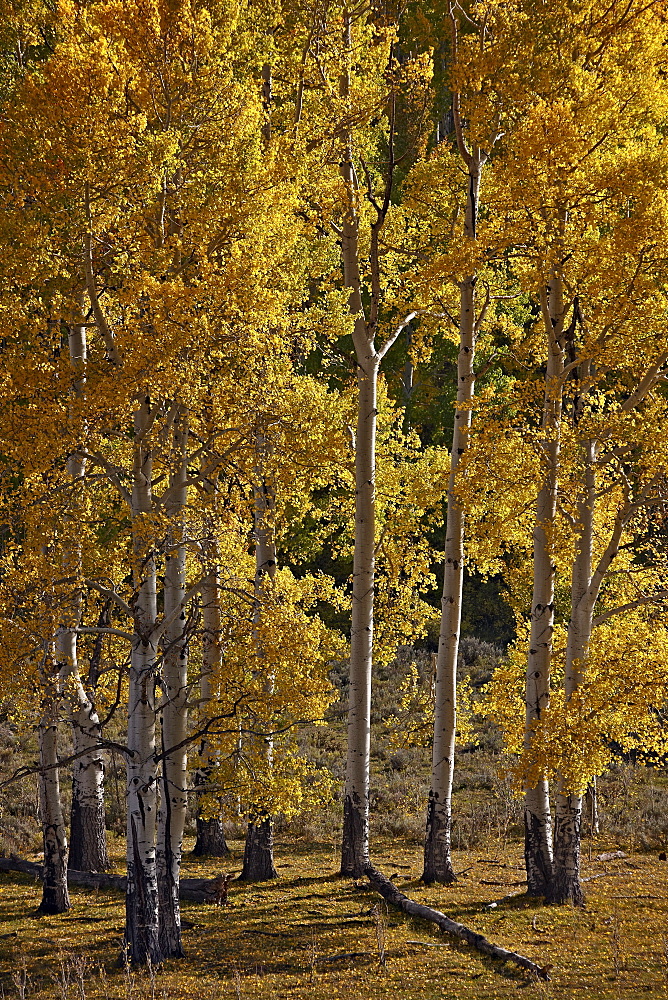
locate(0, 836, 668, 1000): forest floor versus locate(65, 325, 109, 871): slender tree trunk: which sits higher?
locate(65, 325, 109, 871): slender tree trunk

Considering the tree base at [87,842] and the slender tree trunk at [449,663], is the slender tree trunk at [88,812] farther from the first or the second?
the slender tree trunk at [449,663]

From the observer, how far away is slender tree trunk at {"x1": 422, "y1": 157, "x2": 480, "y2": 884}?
12.4 m

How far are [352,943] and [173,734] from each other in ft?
9.65

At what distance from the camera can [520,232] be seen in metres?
9.91

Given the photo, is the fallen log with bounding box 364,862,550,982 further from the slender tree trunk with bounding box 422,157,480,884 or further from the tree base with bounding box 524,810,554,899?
the tree base with bounding box 524,810,554,899

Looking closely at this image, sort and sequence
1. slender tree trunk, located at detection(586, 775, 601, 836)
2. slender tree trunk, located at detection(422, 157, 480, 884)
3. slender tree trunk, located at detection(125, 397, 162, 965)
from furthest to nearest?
slender tree trunk, located at detection(586, 775, 601, 836), slender tree trunk, located at detection(422, 157, 480, 884), slender tree trunk, located at detection(125, 397, 162, 965)

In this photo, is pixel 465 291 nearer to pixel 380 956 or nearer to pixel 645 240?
pixel 645 240

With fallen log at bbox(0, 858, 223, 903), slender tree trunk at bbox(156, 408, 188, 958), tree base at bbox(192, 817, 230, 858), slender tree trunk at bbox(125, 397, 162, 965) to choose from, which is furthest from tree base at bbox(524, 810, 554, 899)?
tree base at bbox(192, 817, 230, 858)

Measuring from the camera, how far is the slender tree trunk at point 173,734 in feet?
31.1

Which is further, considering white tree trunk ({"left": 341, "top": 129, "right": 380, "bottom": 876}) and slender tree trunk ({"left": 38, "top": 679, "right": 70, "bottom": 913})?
white tree trunk ({"left": 341, "top": 129, "right": 380, "bottom": 876})

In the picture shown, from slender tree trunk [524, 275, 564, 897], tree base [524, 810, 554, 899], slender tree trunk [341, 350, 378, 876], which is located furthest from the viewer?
slender tree trunk [341, 350, 378, 876]

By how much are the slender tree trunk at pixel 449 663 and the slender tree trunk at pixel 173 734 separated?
3.73 m

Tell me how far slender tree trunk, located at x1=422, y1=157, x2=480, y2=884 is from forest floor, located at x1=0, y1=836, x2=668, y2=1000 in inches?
19.7

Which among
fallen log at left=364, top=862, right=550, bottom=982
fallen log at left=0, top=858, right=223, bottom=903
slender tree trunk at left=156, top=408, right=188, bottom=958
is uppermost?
slender tree trunk at left=156, top=408, right=188, bottom=958
